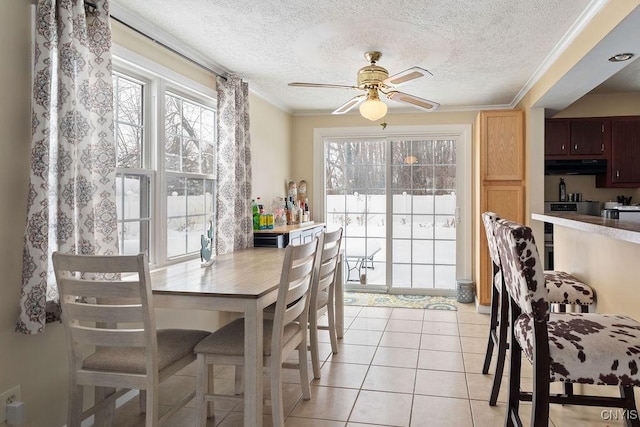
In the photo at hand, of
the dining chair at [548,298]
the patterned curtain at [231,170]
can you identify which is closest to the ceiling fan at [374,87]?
the patterned curtain at [231,170]

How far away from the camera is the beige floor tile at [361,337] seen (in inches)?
152

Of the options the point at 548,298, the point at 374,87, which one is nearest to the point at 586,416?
the point at 548,298

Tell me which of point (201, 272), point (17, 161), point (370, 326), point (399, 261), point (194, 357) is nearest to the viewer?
point (17, 161)

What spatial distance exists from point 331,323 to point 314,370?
1.71 feet

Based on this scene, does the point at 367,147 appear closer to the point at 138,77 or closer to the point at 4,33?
the point at 138,77

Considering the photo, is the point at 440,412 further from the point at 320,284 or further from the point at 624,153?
the point at 624,153

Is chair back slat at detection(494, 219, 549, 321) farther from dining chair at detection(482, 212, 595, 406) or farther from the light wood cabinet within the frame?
the light wood cabinet

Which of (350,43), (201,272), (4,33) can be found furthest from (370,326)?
(4,33)

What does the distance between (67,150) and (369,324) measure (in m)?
3.12

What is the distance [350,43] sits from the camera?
10.7 ft

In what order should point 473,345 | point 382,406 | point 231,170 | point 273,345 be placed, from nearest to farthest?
point 273,345, point 382,406, point 473,345, point 231,170

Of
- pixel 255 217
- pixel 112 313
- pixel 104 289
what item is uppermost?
pixel 255 217

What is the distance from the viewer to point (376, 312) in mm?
4875

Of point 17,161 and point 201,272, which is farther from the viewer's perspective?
point 201,272
